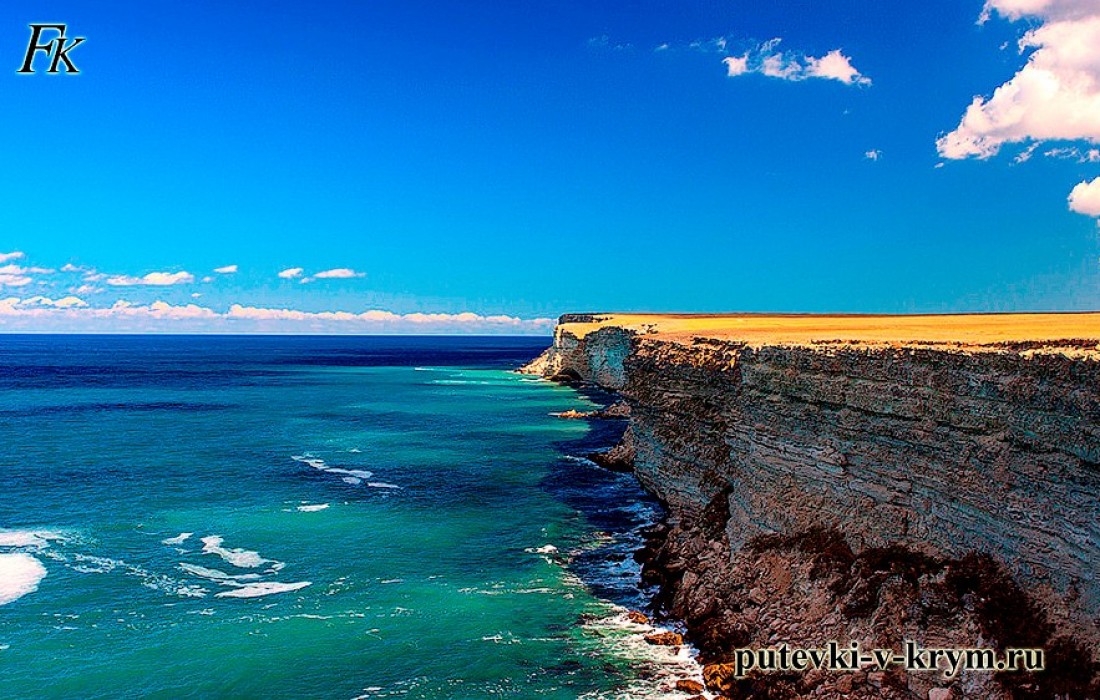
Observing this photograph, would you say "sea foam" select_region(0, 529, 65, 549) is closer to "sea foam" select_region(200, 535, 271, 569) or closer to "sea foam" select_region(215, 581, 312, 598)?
"sea foam" select_region(200, 535, 271, 569)

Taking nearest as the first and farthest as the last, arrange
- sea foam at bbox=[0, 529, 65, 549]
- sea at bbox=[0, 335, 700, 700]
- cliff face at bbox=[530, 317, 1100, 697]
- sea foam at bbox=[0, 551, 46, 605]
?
cliff face at bbox=[530, 317, 1100, 697] < sea at bbox=[0, 335, 700, 700] < sea foam at bbox=[0, 551, 46, 605] < sea foam at bbox=[0, 529, 65, 549]

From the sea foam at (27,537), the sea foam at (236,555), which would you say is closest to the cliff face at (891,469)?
the sea foam at (236,555)

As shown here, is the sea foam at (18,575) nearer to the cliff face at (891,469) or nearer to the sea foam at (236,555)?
the sea foam at (236,555)

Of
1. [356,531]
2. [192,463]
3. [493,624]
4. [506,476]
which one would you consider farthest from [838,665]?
[192,463]

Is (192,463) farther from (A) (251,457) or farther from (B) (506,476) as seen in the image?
(B) (506,476)

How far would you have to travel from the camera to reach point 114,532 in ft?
115

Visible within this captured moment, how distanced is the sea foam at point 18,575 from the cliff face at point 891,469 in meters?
23.9

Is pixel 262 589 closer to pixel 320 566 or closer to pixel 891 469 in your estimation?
pixel 320 566

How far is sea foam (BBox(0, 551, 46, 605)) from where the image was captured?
91.9 feet

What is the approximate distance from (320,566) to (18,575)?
11357mm

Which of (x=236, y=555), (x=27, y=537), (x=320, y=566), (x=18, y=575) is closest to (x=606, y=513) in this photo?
(x=320, y=566)

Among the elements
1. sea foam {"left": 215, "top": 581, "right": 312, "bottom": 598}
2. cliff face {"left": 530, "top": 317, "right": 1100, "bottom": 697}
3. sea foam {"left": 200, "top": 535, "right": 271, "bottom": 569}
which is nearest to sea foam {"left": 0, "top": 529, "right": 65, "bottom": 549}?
sea foam {"left": 200, "top": 535, "right": 271, "bottom": 569}

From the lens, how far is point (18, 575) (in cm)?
2962

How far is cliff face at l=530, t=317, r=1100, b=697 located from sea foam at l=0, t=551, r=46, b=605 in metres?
23.9
